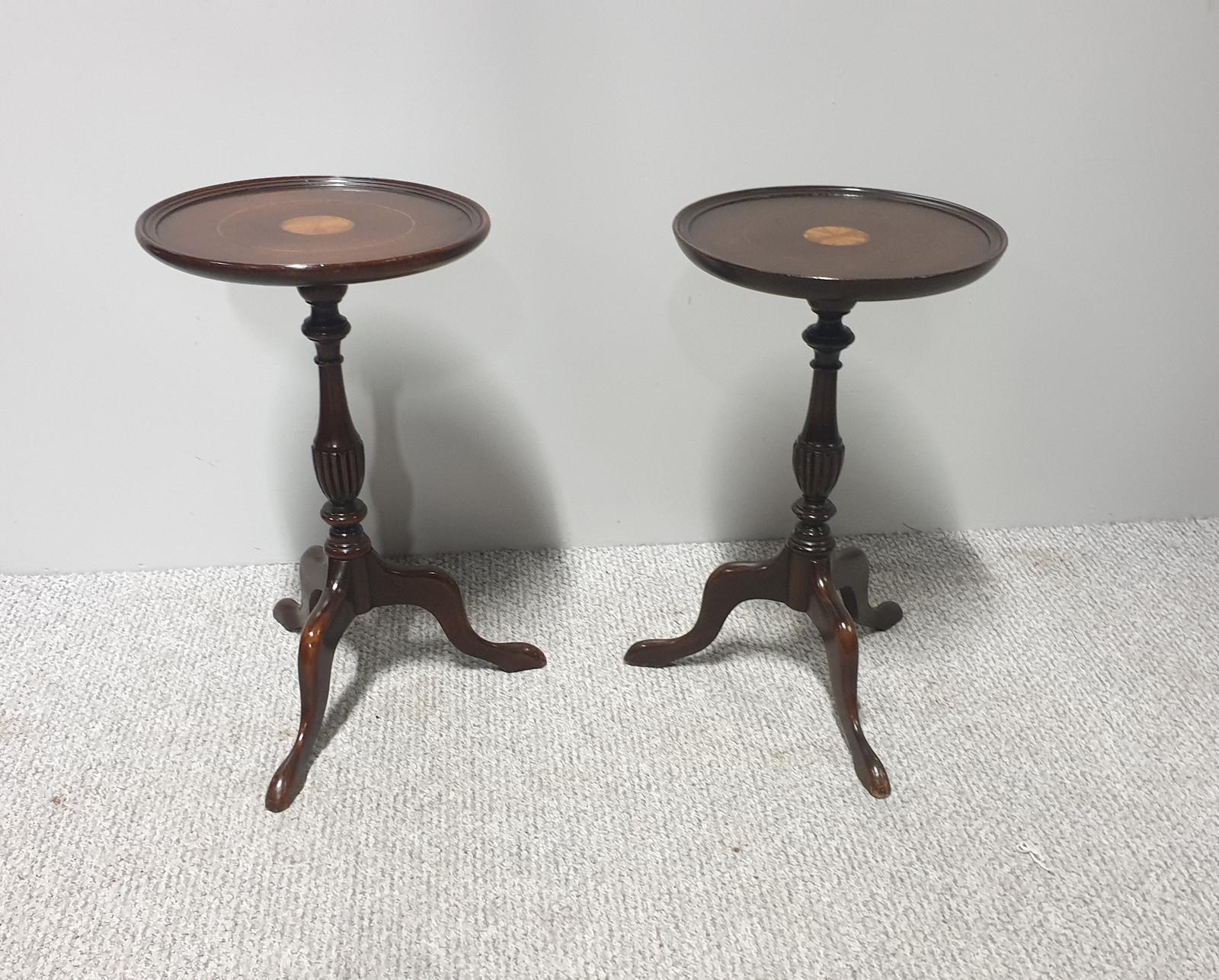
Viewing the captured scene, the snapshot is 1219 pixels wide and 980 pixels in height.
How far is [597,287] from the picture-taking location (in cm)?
185

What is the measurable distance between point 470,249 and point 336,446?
36cm

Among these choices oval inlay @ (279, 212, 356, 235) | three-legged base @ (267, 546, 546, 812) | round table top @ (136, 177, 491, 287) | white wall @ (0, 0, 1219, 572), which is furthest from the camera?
white wall @ (0, 0, 1219, 572)

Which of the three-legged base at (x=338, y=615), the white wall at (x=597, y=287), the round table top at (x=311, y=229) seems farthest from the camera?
the white wall at (x=597, y=287)

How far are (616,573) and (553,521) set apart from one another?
0.49ft

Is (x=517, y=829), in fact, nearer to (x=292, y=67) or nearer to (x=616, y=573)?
(x=616, y=573)

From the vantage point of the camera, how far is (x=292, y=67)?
1666mm

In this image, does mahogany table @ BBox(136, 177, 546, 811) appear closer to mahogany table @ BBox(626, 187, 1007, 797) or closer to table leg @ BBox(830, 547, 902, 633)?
mahogany table @ BBox(626, 187, 1007, 797)

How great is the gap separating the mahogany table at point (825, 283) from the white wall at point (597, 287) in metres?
0.26

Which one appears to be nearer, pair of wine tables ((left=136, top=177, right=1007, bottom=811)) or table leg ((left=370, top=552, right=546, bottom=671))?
pair of wine tables ((left=136, top=177, right=1007, bottom=811))

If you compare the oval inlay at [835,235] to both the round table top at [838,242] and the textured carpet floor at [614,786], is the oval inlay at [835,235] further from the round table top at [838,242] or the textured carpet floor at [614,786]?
the textured carpet floor at [614,786]

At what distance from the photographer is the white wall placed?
1.68 meters

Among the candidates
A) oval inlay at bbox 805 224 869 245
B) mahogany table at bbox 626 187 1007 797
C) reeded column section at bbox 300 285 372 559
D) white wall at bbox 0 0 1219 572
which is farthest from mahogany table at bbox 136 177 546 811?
oval inlay at bbox 805 224 869 245

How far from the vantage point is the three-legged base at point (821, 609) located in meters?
1.58

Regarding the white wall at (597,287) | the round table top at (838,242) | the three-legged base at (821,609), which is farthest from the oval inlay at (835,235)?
the three-legged base at (821,609)
